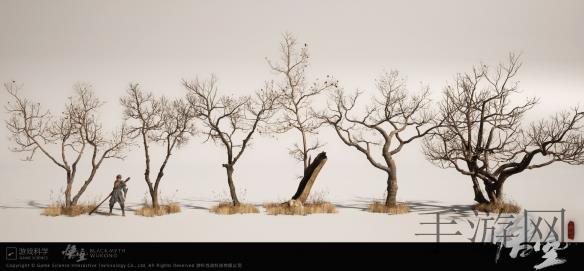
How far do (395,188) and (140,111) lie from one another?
26.1ft

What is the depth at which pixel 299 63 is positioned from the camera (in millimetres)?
20500

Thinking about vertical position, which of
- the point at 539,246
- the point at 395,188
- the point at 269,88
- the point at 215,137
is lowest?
the point at 539,246

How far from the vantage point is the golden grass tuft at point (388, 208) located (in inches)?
742

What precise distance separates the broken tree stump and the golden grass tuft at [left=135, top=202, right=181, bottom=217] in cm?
365

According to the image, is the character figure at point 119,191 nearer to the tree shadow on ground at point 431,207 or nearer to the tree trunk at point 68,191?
the tree trunk at point 68,191

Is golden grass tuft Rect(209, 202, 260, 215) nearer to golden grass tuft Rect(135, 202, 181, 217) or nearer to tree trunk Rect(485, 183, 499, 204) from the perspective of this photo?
golden grass tuft Rect(135, 202, 181, 217)

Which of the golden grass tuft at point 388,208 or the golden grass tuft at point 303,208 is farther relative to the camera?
the golden grass tuft at point 388,208

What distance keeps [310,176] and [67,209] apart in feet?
23.8

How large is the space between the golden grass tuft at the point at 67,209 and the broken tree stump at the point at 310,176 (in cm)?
622

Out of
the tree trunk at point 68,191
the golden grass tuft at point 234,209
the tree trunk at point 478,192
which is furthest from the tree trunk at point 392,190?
the tree trunk at point 68,191

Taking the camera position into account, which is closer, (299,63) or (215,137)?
(215,137)

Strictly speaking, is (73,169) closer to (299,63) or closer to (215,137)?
(215,137)

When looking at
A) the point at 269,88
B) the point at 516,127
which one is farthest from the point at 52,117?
the point at 516,127

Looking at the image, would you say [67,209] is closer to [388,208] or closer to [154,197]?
[154,197]
